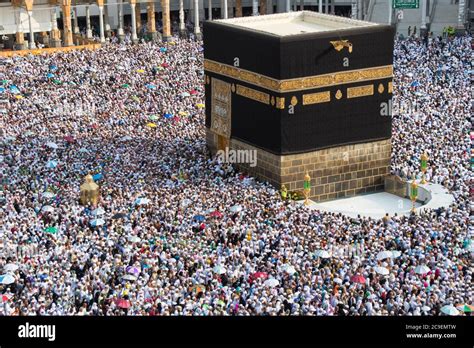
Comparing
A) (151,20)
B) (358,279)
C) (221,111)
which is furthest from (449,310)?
(151,20)

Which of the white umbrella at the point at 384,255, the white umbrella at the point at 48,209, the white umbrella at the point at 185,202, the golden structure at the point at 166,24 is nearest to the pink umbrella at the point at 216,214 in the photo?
the white umbrella at the point at 185,202

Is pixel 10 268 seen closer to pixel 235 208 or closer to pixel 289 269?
pixel 289 269

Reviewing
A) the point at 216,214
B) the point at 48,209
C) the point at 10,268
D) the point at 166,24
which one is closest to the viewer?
the point at 10,268

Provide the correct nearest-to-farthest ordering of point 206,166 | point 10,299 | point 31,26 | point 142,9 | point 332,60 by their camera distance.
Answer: point 10,299, point 332,60, point 206,166, point 31,26, point 142,9

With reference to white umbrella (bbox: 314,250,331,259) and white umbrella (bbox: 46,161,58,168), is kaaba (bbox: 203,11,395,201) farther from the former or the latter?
white umbrella (bbox: 314,250,331,259)
